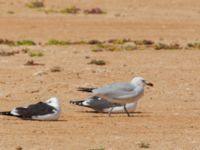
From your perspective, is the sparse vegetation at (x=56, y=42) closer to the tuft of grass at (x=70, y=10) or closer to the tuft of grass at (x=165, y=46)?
the tuft of grass at (x=165, y=46)

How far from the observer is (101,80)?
75.4 ft

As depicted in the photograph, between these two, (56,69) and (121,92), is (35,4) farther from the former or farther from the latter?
(121,92)

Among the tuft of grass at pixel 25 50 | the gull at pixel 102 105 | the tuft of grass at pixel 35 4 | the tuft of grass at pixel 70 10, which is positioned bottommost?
the tuft of grass at pixel 35 4

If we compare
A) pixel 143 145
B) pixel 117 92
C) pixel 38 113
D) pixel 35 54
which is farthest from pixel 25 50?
pixel 143 145

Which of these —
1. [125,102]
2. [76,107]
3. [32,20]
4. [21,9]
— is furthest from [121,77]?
[21,9]

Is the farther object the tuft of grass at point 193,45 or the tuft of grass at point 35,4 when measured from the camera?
the tuft of grass at point 35,4

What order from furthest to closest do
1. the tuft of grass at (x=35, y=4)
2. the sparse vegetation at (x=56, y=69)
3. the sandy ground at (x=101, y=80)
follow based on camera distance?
the tuft of grass at (x=35, y=4) → the sparse vegetation at (x=56, y=69) → the sandy ground at (x=101, y=80)

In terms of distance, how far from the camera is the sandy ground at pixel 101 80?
559 inches

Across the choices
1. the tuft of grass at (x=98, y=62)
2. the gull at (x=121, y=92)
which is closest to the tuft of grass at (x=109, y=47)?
the tuft of grass at (x=98, y=62)

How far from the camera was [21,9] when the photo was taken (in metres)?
50.6

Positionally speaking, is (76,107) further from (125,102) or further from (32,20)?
(32,20)

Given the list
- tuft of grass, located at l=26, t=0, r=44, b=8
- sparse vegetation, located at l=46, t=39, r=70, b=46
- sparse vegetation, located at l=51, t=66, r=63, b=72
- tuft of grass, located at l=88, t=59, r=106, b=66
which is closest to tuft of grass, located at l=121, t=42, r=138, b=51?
sparse vegetation, located at l=46, t=39, r=70, b=46

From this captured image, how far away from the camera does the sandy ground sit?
46.6ft

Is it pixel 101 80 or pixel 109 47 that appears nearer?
pixel 101 80
